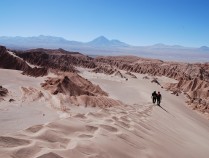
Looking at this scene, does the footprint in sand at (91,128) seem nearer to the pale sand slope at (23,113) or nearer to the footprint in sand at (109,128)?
the footprint in sand at (109,128)

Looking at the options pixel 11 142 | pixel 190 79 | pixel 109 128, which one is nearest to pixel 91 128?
pixel 109 128

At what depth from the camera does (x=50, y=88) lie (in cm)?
2147

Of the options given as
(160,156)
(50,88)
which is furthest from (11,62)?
(160,156)

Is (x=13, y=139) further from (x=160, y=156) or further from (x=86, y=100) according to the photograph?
(x=86, y=100)

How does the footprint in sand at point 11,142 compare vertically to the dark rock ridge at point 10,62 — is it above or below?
Result: above

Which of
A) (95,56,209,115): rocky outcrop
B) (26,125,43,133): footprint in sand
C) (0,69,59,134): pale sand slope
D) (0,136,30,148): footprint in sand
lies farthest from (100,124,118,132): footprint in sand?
(95,56,209,115): rocky outcrop

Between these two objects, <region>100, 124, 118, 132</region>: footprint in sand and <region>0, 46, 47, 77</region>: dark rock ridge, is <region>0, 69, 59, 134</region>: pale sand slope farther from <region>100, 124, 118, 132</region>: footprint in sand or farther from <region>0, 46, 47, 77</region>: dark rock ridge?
<region>0, 46, 47, 77</region>: dark rock ridge

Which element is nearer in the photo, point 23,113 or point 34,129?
point 34,129

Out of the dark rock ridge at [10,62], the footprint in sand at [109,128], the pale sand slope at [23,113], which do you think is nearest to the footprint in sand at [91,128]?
the footprint in sand at [109,128]

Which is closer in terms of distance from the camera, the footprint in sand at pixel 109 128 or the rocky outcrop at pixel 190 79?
the footprint in sand at pixel 109 128

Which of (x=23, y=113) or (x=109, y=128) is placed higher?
(x=109, y=128)

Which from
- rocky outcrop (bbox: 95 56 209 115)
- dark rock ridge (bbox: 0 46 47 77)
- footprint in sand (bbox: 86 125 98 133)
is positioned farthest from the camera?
dark rock ridge (bbox: 0 46 47 77)

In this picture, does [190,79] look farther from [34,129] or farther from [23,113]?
[34,129]

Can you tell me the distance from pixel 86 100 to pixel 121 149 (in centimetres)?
1342
